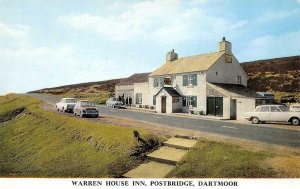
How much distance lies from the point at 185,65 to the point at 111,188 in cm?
2412

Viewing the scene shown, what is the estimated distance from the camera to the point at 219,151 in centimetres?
1016

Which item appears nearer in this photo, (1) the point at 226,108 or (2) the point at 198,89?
(1) the point at 226,108

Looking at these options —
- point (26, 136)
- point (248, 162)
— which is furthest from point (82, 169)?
point (26, 136)

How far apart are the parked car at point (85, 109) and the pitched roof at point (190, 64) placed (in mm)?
11987

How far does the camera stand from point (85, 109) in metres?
21.5

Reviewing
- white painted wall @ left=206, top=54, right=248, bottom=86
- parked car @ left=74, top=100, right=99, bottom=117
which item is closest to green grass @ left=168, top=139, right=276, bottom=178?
parked car @ left=74, top=100, right=99, bottom=117

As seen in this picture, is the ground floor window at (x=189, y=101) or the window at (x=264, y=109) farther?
the ground floor window at (x=189, y=101)

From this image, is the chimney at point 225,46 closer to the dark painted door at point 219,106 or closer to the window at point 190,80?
the window at point 190,80

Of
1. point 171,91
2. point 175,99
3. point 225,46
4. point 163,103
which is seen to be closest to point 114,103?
point 163,103

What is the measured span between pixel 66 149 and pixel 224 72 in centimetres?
2021

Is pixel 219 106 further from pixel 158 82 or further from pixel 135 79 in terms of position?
pixel 135 79

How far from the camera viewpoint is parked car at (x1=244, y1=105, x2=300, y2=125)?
1850 cm

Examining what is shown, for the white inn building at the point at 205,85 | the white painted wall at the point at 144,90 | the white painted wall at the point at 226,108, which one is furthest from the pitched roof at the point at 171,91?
the white painted wall at the point at 226,108

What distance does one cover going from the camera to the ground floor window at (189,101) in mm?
29130
